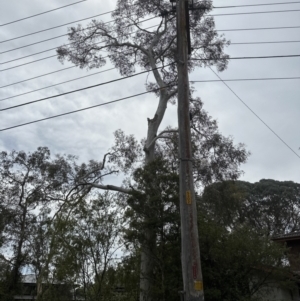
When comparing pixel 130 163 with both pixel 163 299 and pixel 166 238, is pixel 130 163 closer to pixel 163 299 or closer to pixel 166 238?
pixel 166 238

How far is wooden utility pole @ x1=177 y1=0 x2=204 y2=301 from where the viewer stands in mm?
7883

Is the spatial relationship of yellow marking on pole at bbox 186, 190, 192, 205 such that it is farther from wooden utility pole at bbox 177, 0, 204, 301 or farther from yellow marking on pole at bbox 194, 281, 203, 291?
yellow marking on pole at bbox 194, 281, 203, 291

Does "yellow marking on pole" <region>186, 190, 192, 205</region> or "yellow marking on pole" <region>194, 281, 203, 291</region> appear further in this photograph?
"yellow marking on pole" <region>186, 190, 192, 205</region>

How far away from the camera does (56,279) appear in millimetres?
18625

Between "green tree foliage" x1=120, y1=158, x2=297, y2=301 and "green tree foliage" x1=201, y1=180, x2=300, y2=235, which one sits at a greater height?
"green tree foliage" x1=201, y1=180, x2=300, y2=235

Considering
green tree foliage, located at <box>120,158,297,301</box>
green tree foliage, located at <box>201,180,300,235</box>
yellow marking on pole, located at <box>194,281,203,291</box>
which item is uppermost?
green tree foliage, located at <box>201,180,300,235</box>

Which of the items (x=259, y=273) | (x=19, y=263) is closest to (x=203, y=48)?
(x=259, y=273)

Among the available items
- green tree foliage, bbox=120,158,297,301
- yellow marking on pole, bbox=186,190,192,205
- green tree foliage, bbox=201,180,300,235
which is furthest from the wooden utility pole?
green tree foliage, bbox=201,180,300,235

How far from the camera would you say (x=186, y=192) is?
878cm

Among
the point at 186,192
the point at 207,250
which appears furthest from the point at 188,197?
the point at 207,250

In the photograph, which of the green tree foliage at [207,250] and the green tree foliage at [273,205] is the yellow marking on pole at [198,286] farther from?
the green tree foliage at [273,205]

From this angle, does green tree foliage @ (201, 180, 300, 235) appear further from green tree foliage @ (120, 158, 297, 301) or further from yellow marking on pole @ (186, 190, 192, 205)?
yellow marking on pole @ (186, 190, 192, 205)

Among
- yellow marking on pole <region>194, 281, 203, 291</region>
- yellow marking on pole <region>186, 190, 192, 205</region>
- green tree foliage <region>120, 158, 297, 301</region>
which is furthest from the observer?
green tree foliage <region>120, 158, 297, 301</region>

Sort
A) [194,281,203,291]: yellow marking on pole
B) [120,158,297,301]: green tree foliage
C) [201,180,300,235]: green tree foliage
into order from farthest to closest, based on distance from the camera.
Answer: [201,180,300,235]: green tree foliage, [120,158,297,301]: green tree foliage, [194,281,203,291]: yellow marking on pole
